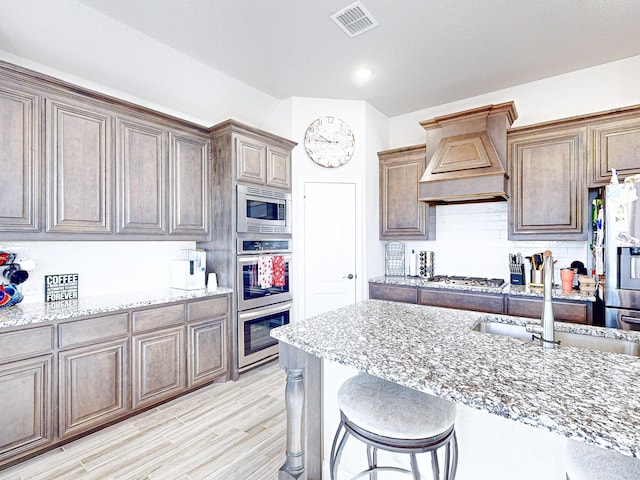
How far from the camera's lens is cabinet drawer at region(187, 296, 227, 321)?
2.82 meters

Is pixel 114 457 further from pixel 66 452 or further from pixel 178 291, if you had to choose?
pixel 178 291

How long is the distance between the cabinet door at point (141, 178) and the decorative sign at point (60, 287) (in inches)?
21.1

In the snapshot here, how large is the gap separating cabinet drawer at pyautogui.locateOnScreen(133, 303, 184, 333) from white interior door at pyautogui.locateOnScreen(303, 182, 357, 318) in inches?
57.6

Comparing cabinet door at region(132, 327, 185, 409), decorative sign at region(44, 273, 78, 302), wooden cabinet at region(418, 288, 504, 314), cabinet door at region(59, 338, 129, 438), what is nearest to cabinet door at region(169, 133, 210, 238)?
decorative sign at region(44, 273, 78, 302)

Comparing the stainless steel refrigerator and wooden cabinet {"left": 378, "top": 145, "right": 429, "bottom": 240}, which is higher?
wooden cabinet {"left": 378, "top": 145, "right": 429, "bottom": 240}

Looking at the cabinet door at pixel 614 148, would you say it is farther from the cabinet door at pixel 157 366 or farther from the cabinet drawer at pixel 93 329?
the cabinet drawer at pixel 93 329

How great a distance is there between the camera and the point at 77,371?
2172mm

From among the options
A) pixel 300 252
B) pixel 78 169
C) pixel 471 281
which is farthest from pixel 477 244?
pixel 78 169

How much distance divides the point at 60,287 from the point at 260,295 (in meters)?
1.64

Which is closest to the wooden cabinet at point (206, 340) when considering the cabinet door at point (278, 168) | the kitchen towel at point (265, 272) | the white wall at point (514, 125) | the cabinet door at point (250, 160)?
the kitchen towel at point (265, 272)

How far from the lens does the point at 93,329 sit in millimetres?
2238

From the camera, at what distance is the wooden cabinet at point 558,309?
2.70 meters

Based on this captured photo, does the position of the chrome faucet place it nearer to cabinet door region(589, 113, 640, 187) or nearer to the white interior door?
cabinet door region(589, 113, 640, 187)

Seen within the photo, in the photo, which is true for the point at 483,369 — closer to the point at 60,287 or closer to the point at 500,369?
the point at 500,369
